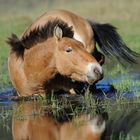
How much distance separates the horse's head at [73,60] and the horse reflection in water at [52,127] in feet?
2.86

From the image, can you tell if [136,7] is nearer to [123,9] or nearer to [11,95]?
[123,9]

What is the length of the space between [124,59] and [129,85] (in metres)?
0.84

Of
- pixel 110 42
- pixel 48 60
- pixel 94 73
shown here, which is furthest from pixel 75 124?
pixel 110 42

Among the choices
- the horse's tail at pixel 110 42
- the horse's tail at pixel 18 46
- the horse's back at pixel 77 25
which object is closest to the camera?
the horse's tail at pixel 18 46

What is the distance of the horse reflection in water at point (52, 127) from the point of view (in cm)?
809

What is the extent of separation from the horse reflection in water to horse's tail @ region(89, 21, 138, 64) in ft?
9.19

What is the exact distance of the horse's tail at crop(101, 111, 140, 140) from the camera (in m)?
7.81

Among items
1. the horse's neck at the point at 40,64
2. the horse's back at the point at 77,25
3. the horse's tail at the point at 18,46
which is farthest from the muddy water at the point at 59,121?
the horse's back at the point at 77,25

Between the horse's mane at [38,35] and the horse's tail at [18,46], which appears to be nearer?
the horse's mane at [38,35]

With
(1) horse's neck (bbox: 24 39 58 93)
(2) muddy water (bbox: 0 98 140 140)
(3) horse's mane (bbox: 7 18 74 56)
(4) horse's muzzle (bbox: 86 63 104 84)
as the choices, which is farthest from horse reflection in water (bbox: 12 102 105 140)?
(3) horse's mane (bbox: 7 18 74 56)

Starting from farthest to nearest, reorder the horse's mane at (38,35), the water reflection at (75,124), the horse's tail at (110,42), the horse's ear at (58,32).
A: the horse's tail at (110,42)
the horse's mane at (38,35)
the horse's ear at (58,32)
the water reflection at (75,124)

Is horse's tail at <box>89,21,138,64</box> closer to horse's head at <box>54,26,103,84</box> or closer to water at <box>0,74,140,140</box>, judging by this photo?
water at <box>0,74,140,140</box>

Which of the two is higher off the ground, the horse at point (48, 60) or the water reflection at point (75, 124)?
the horse at point (48, 60)

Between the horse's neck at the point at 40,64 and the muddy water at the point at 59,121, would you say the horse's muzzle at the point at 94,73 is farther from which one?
the horse's neck at the point at 40,64
